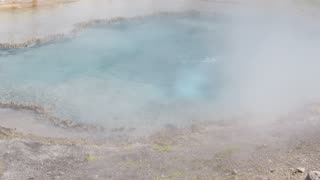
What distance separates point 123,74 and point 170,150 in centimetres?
1079

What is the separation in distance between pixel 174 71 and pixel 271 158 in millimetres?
12539

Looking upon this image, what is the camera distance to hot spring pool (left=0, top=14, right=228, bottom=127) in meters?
22.1

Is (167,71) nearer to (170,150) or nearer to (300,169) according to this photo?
(170,150)

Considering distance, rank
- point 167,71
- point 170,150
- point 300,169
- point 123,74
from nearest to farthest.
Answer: point 300,169 → point 170,150 → point 123,74 → point 167,71

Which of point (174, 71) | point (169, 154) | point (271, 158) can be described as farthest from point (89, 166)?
point (174, 71)

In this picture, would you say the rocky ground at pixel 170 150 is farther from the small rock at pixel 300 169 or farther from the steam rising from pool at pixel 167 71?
the steam rising from pool at pixel 167 71

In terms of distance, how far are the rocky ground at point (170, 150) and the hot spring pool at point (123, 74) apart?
1814 mm

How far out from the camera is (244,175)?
14758mm

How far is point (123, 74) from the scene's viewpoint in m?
27.2

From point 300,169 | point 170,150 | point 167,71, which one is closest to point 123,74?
point 167,71

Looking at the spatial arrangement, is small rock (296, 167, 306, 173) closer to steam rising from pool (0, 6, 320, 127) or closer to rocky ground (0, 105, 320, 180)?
rocky ground (0, 105, 320, 180)

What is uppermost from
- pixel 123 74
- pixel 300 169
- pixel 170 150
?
pixel 300 169

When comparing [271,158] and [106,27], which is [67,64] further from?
[271,158]

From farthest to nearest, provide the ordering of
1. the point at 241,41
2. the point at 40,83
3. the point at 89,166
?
1. the point at 241,41
2. the point at 40,83
3. the point at 89,166
